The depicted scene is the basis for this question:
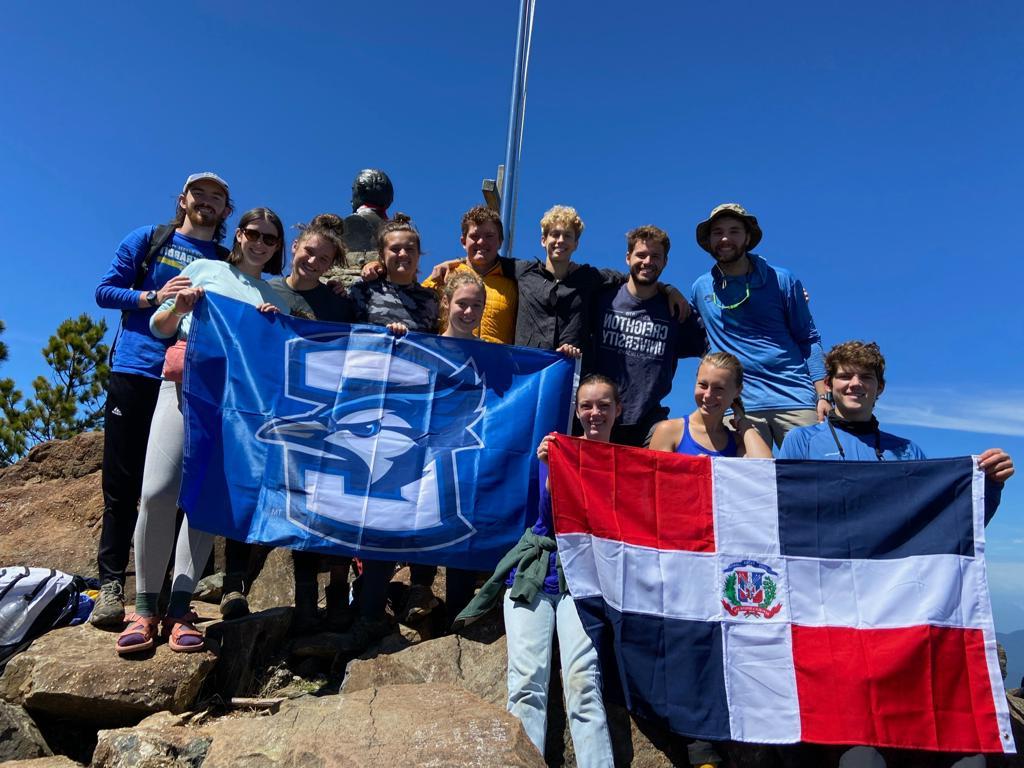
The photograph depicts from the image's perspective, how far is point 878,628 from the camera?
152 inches

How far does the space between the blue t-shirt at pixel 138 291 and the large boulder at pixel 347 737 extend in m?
2.17

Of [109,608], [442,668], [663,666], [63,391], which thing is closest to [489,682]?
[442,668]

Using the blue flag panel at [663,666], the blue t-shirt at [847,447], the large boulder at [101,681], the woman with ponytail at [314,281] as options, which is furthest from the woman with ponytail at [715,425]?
the large boulder at [101,681]

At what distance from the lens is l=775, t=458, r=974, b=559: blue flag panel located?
399 centimetres

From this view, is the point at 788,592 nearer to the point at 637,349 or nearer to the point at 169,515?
the point at 637,349

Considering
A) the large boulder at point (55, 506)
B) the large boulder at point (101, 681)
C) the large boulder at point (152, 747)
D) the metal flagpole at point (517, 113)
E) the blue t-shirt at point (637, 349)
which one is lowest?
the large boulder at point (152, 747)

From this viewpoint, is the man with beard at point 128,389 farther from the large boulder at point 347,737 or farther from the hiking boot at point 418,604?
the hiking boot at point 418,604

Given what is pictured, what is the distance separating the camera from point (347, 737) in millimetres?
3275

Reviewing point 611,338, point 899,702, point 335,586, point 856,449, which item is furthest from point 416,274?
point 899,702

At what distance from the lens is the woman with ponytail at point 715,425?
4.43 m

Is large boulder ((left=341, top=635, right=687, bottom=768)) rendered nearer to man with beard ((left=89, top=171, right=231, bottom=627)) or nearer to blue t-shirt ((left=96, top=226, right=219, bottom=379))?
man with beard ((left=89, top=171, right=231, bottom=627))

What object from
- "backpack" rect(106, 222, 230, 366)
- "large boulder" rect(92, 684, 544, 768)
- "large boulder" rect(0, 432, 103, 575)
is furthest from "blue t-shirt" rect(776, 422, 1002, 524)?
"large boulder" rect(0, 432, 103, 575)

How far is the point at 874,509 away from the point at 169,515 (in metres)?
4.18

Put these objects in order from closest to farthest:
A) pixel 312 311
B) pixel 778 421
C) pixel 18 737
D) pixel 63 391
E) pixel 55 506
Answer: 1. pixel 18 737
2. pixel 778 421
3. pixel 312 311
4. pixel 55 506
5. pixel 63 391
